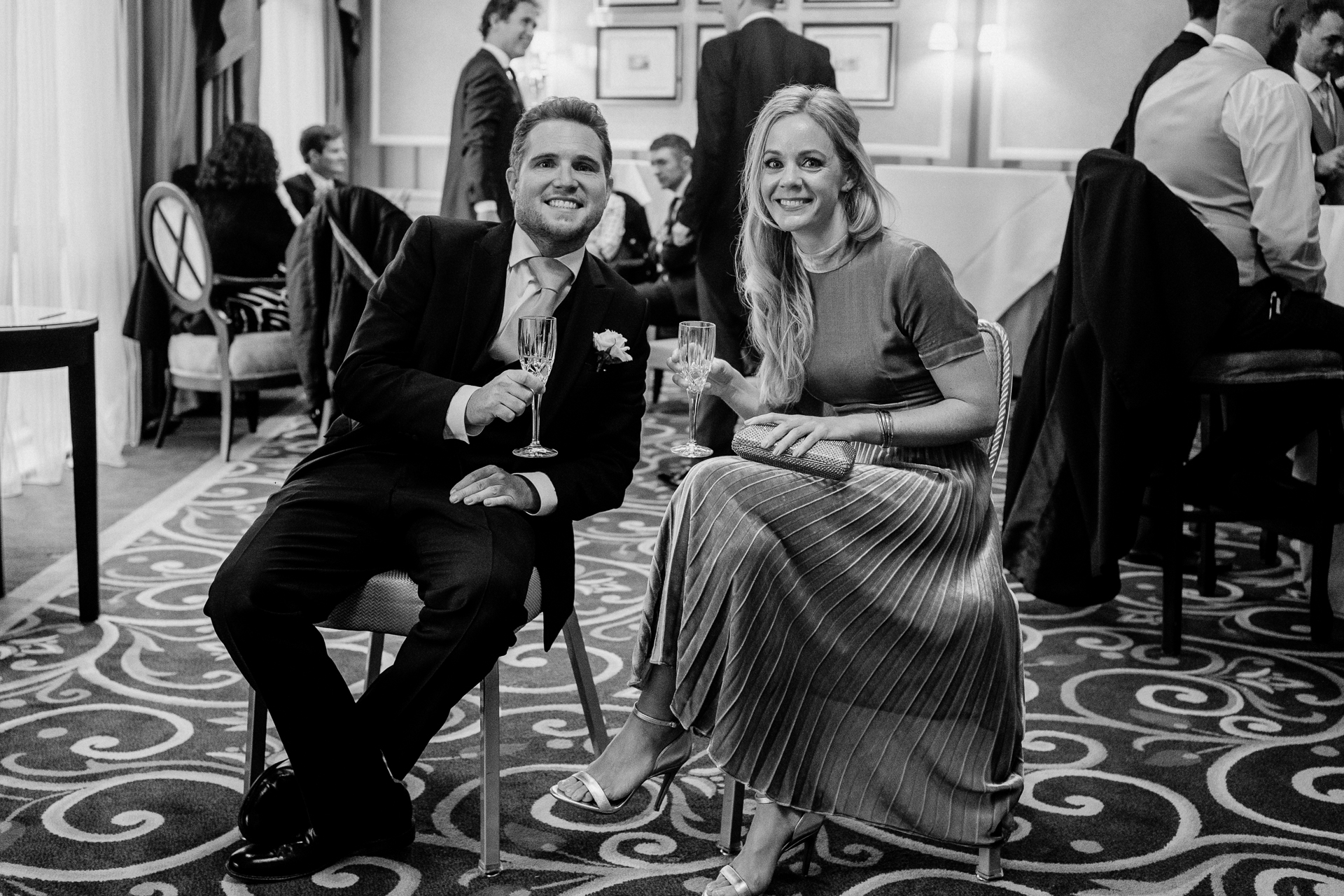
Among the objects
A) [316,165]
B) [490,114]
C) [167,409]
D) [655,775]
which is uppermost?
[490,114]

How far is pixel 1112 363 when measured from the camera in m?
3.15

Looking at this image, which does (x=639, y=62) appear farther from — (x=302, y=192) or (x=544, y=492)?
(x=544, y=492)

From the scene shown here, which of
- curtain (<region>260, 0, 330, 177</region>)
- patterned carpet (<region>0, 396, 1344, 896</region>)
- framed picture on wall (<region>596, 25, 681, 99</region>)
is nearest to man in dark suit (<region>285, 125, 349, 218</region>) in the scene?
curtain (<region>260, 0, 330, 177</region>)

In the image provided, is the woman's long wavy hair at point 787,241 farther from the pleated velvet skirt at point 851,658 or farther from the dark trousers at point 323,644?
the dark trousers at point 323,644

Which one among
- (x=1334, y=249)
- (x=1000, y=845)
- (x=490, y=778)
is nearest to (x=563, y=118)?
(x=490, y=778)

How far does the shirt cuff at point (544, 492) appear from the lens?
2193 millimetres

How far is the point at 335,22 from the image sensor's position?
8391mm

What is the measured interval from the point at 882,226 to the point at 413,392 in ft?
2.70

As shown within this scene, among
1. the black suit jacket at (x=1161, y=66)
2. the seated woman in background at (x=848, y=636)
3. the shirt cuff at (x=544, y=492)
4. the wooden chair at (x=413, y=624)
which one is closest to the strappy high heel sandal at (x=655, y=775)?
the seated woman in background at (x=848, y=636)

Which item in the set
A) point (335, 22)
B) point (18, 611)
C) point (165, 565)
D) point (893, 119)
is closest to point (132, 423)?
point (165, 565)

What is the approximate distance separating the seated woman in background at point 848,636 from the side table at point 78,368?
161 centimetres

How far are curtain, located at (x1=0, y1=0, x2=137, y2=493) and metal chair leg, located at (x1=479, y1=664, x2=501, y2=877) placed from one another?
3.13 metres

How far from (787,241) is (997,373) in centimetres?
42

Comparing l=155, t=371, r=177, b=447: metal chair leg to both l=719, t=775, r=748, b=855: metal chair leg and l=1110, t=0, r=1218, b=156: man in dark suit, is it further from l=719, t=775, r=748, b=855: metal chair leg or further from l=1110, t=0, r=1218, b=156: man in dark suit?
l=719, t=775, r=748, b=855: metal chair leg
